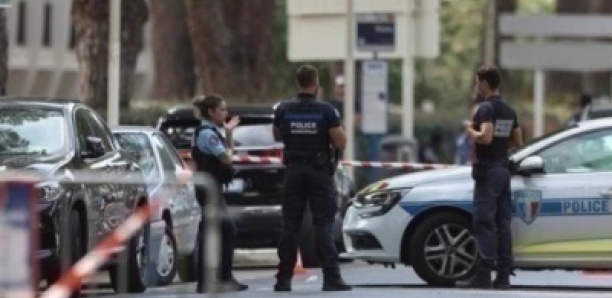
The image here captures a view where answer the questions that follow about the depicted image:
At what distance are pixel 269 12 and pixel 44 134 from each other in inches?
816

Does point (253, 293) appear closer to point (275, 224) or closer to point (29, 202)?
point (275, 224)

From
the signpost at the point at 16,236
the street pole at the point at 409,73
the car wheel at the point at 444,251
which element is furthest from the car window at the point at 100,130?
the street pole at the point at 409,73

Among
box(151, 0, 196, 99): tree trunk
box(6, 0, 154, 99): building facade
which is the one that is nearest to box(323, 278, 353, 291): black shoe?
box(151, 0, 196, 99): tree trunk

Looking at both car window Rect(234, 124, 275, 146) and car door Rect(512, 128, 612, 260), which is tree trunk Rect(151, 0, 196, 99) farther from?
car door Rect(512, 128, 612, 260)

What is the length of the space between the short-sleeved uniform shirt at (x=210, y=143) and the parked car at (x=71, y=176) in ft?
1.96

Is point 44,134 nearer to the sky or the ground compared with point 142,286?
nearer to the sky

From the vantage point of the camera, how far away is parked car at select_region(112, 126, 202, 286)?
55.6 feet

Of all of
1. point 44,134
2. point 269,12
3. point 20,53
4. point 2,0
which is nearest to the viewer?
point 44,134

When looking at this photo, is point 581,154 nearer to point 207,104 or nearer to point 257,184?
point 207,104

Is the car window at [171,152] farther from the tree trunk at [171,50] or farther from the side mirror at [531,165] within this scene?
the tree trunk at [171,50]

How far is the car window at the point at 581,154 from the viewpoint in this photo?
17.0 metres

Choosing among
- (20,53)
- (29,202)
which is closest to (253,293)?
(29,202)

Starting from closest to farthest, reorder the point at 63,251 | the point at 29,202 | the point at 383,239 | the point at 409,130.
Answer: the point at 29,202 → the point at 63,251 → the point at 383,239 → the point at 409,130

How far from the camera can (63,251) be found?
47.0 feet
